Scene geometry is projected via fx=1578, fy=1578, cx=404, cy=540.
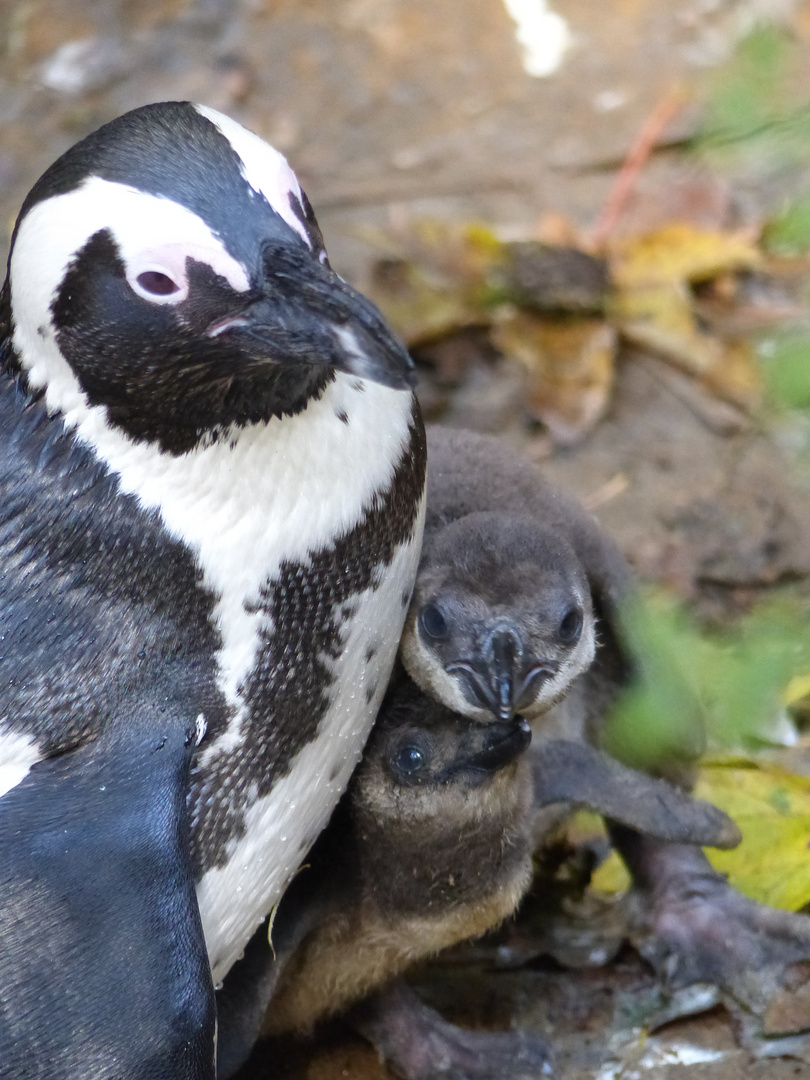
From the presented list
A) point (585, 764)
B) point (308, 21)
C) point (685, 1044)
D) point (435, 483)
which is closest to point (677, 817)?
point (585, 764)

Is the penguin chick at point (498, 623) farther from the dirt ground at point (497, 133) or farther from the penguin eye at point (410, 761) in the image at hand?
the dirt ground at point (497, 133)

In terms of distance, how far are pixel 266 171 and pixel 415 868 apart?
950 millimetres

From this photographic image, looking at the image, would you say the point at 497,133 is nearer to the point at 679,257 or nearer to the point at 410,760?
the point at 679,257

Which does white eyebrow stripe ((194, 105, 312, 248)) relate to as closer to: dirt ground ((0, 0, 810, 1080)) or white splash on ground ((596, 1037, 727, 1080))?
white splash on ground ((596, 1037, 727, 1080))

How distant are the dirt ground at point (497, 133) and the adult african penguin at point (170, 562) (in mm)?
1466

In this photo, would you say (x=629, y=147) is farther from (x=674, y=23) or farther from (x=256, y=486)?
(x=256, y=486)

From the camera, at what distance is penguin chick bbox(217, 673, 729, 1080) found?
2.07m

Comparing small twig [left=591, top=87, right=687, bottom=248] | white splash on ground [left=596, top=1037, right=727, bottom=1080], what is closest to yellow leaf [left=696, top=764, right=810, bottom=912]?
white splash on ground [left=596, top=1037, right=727, bottom=1080]

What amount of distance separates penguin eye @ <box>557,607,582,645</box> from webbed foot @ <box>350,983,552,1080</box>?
0.62m

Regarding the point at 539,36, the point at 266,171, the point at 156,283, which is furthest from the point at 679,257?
the point at 156,283

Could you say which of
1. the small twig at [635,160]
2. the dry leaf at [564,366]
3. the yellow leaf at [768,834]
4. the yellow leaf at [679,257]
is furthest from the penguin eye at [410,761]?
the small twig at [635,160]

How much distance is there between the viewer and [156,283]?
166 cm

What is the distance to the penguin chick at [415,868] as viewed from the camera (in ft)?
6.79

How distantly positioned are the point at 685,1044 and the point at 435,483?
0.88m
